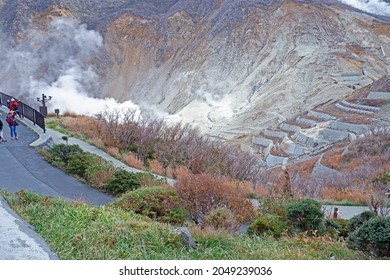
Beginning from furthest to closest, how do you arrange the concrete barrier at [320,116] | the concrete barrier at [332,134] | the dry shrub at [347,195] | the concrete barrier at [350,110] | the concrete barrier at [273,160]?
the concrete barrier at [320,116] < the concrete barrier at [350,110] < the concrete barrier at [332,134] < the concrete barrier at [273,160] < the dry shrub at [347,195]

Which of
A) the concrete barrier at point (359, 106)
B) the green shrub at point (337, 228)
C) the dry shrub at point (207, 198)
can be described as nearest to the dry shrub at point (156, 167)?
the dry shrub at point (207, 198)

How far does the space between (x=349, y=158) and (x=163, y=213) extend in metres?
19.6

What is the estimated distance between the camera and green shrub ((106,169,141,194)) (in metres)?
12.2

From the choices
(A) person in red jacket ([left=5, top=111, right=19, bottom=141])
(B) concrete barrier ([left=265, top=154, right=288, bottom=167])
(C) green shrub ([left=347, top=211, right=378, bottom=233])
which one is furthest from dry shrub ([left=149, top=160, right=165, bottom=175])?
(B) concrete barrier ([left=265, top=154, right=288, bottom=167])

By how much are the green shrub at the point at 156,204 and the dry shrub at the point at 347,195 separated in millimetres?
5722

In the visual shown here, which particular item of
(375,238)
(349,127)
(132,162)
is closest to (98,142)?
(132,162)

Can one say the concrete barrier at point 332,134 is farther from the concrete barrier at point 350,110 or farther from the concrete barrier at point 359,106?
the concrete barrier at point 359,106

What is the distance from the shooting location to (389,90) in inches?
1639

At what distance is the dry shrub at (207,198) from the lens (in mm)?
9789

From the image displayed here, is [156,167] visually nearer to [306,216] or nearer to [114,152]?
[114,152]

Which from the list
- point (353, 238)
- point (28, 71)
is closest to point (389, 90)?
point (353, 238)

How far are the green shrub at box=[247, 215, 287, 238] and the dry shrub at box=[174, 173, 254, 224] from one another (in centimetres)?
69

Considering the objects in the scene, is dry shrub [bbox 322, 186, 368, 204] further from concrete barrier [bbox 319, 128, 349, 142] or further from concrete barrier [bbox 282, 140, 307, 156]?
concrete barrier [bbox 319, 128, 349, 142]

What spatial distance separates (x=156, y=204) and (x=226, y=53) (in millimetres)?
52485
